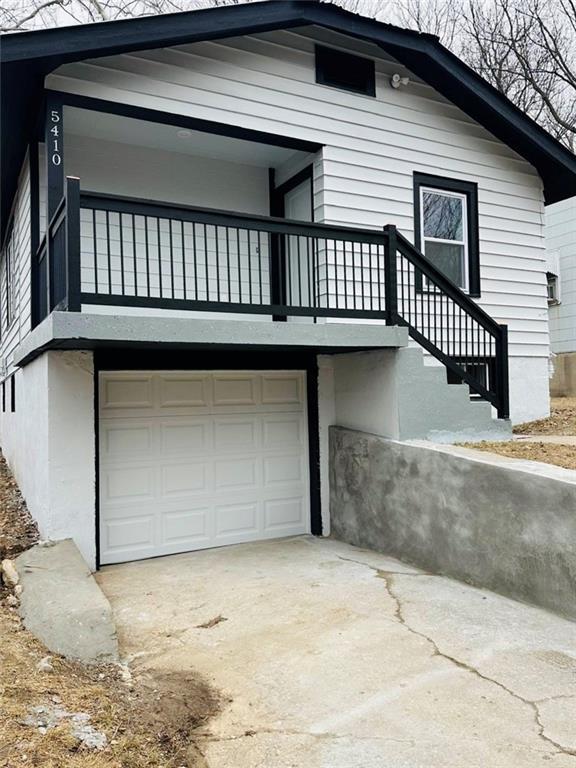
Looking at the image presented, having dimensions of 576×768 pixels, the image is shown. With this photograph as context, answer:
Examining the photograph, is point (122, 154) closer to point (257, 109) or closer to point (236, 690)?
point (257, 109)

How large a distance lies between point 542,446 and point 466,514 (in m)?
1.54

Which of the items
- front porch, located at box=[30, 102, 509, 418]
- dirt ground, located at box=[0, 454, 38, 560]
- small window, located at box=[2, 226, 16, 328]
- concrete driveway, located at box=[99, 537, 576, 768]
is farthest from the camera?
small window, located at box=[2, 226, 16, 328]

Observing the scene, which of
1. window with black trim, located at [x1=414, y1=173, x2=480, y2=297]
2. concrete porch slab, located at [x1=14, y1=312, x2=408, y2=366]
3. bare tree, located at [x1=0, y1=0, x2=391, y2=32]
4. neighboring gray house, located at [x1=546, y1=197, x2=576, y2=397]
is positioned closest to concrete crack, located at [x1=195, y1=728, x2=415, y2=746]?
concrete porch slab, located at [x1=14, y1=312, x2=408, y2=366]

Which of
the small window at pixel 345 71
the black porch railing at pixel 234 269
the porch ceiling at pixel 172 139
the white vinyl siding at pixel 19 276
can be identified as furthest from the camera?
the small window at pixel 345 71

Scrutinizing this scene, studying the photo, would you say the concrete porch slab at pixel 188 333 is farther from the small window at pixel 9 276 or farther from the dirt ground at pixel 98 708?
the small window at pixel 9 276

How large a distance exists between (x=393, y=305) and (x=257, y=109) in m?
3.02

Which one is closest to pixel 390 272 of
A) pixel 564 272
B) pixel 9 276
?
pixel 9 276

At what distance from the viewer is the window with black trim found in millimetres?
8656

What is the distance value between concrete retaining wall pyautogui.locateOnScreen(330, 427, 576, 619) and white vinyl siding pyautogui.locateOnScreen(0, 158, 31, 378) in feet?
14.6

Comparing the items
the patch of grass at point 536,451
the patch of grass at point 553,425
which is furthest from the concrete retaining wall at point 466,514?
the patch of grass at point 553,425

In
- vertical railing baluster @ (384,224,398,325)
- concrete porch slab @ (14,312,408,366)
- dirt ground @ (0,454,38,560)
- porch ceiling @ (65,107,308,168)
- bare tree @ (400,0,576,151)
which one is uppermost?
bare tree @ (400,0,576,151)

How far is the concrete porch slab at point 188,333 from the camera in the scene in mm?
5066

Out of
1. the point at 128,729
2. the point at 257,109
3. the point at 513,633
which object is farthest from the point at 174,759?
the point at 257,109

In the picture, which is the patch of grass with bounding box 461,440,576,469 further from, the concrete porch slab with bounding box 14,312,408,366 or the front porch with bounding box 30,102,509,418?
the concrete porch slab with bounding box 14,312,408,366
